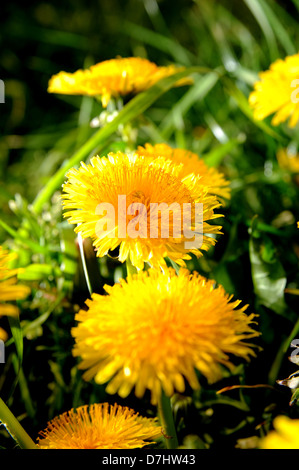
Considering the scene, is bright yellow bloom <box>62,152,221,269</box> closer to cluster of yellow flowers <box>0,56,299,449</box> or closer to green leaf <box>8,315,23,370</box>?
cluster of yellow flowers <box>0,56,299,449</box>

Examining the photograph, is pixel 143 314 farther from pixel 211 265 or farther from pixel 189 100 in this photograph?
pixel 189 100

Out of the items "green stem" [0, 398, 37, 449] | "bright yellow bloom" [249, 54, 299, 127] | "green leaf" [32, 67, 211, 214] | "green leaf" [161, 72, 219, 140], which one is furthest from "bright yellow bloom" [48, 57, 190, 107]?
"green stem" [0, 398, 37, 449]

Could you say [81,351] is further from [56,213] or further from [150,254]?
[56,213]

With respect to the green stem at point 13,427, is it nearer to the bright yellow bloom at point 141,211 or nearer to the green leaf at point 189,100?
the bright yellow bloom at point 141,211

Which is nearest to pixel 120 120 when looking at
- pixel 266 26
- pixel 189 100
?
pixel 189 100
